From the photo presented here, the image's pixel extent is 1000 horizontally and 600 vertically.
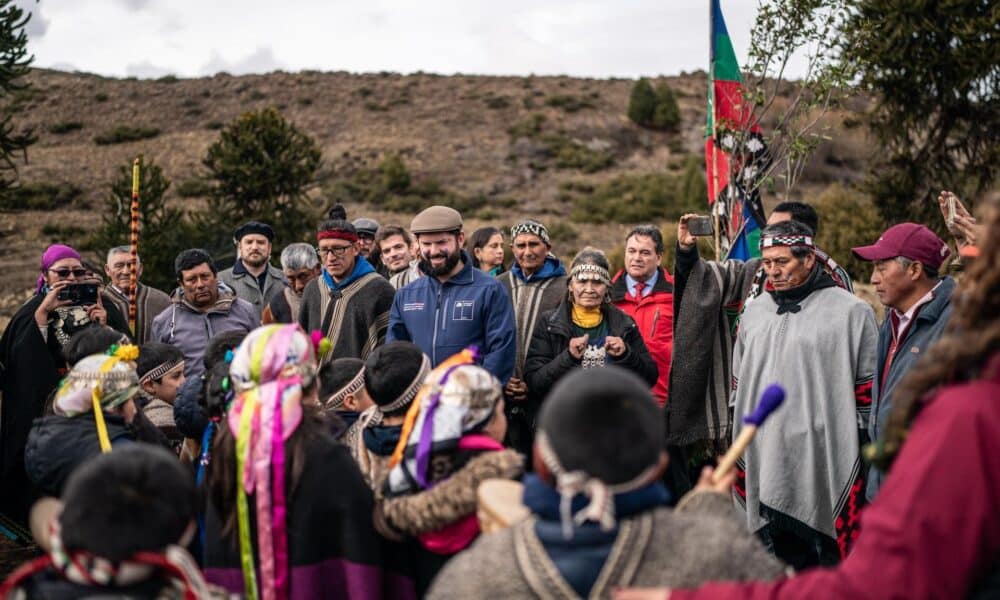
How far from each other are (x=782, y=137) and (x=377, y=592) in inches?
282

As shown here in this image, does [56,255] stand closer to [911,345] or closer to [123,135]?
[911,345]

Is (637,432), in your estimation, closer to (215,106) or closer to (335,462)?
(335,462)

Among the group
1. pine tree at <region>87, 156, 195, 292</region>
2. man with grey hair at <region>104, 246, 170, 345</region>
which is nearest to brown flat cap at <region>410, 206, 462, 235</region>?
man with grey hair at <region>104, 246, 170, 345</region>

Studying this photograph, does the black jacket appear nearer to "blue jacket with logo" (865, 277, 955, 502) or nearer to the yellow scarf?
the yellow scarf

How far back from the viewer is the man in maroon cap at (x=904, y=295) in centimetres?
441

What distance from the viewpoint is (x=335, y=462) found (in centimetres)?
303

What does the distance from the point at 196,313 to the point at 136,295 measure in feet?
4.85

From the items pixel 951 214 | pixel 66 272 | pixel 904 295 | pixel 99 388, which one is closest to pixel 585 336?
pixel 904 295

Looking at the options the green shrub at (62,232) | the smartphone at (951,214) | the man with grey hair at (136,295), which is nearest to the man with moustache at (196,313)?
the man with grey hair at (136,295)

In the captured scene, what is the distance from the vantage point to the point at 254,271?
775 cm

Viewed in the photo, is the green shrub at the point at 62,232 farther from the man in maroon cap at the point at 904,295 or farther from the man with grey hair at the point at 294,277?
the man in maroon cap at the point at 904,295

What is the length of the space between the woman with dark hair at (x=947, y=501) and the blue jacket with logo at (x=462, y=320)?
362 centimetres

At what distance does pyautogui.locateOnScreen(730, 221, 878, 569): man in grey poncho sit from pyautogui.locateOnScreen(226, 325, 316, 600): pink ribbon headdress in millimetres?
2926

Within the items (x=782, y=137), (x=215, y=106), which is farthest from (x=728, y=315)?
(x=215, y=106)
